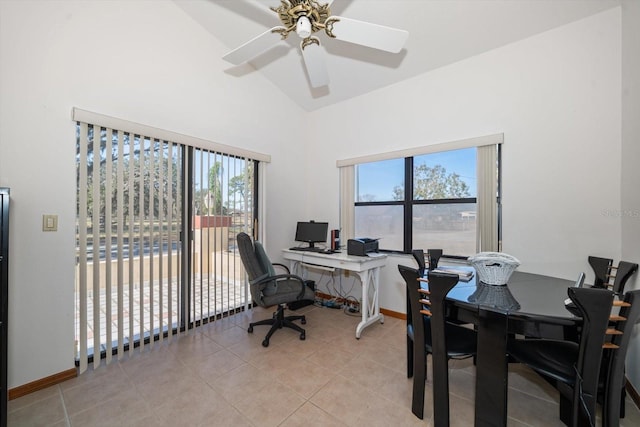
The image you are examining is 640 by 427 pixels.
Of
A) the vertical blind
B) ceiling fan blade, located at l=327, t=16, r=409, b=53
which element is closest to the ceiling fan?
ceiling fan blade, located at l=327, t=16, r=409, b=53

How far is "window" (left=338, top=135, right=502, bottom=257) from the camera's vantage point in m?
2.63

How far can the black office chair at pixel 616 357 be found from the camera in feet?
3.83

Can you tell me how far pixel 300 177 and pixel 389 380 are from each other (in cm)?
285

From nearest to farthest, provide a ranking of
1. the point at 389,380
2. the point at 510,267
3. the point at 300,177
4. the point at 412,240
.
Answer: the point at 510,267
the point at 389,380
the point at 412,240
the point at 300,177

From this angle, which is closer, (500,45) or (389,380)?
(389,380)

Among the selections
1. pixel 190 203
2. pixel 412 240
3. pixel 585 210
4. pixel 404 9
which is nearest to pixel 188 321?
pixel 190 203

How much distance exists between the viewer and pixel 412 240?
3217 mm

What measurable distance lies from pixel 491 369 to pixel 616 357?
0.53 meters

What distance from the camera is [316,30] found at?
1793 millimetres

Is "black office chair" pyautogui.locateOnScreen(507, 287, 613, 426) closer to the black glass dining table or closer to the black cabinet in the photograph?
the black glass dining table

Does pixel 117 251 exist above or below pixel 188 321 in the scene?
above

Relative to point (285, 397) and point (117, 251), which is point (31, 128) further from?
point (285, 397)

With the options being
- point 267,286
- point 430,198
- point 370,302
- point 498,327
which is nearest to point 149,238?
point 267,286

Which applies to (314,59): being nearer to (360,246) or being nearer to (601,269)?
(360,246)
